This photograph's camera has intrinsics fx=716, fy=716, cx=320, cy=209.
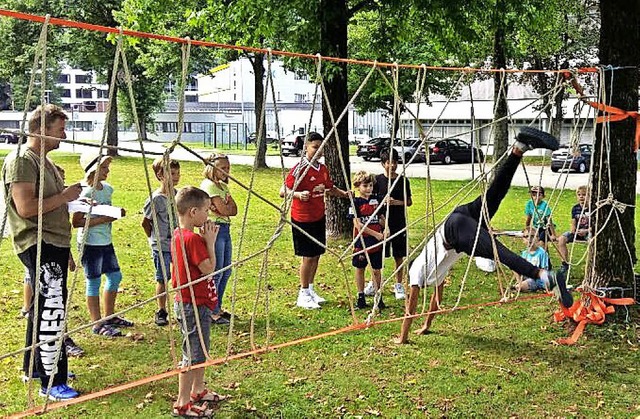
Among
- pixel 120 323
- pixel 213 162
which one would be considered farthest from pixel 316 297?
pixel 213 162

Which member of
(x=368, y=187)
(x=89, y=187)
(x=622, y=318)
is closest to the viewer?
(x=89, y=187)

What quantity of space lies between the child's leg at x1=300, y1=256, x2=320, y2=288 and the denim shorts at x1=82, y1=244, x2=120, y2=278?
1.60 m

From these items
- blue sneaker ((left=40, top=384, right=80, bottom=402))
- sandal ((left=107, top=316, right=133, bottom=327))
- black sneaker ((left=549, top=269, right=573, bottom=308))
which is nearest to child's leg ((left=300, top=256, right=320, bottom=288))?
sandal ((left=107, top=316, right=133, bottom=327))

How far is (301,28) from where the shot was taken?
871 cm

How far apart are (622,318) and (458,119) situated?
33.3 m

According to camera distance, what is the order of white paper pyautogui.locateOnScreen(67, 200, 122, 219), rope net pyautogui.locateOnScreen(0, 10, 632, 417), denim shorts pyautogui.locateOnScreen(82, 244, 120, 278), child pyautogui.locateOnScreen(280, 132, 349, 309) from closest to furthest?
rope net pyautogui.locateOnScreen(0, 10, 632, 417)
white paper pyautogui.locateOnScreen(67, 200, 122, 219)
denim shorts pyautogui.locateOnScreen(82, 244, 120, 278)
child pyautogui.locateOnScreen(280, 132, 349, 309)

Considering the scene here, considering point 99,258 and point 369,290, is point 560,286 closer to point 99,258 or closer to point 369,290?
point 369,290

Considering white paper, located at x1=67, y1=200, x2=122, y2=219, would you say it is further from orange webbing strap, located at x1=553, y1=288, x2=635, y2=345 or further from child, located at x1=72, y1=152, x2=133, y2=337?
orange webbing strap, located at x1=553, y1=288, x2=635, y2=345

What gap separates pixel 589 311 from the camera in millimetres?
5352

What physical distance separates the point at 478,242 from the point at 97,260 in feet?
8.73

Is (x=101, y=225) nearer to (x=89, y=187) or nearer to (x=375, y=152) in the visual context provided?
(x=89, y=187)

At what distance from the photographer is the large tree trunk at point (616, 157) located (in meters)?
5.36

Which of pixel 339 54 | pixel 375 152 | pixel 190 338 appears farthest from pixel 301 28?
pixel 375 152

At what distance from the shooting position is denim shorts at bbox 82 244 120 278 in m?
5.05
